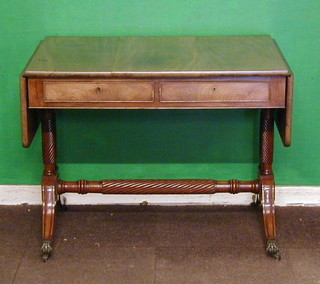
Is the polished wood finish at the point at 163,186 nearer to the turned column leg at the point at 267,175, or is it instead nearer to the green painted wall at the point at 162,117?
the turned column leg at the point at 267,175

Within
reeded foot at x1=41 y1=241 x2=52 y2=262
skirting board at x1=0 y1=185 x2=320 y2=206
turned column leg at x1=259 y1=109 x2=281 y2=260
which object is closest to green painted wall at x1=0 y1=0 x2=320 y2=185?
skirting board at x1=0 y1=185 x2=320 y2=206

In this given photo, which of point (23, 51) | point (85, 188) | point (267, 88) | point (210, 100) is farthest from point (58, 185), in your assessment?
point (267, 88)

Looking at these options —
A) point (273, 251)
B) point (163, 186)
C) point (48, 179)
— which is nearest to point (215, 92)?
point (163, 186)

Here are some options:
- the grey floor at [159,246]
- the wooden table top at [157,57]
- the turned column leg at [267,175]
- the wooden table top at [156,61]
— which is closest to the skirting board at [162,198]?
the grey floor at [159,246]

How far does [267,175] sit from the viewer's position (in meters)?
3.25

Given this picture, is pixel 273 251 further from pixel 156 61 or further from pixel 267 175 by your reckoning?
pixel 156 61

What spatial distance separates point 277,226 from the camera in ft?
11.0

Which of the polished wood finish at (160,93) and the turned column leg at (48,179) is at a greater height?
the polished wood finish at (160,93)

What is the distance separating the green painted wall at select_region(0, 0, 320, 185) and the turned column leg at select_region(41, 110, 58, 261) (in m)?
0.22

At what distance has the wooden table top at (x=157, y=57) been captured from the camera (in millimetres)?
2723

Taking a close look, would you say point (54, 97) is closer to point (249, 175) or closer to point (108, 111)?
point (108, 111)

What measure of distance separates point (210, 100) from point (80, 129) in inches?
35.3

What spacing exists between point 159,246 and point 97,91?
2.80 ft

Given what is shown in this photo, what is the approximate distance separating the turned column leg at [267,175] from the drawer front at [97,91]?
669mm
